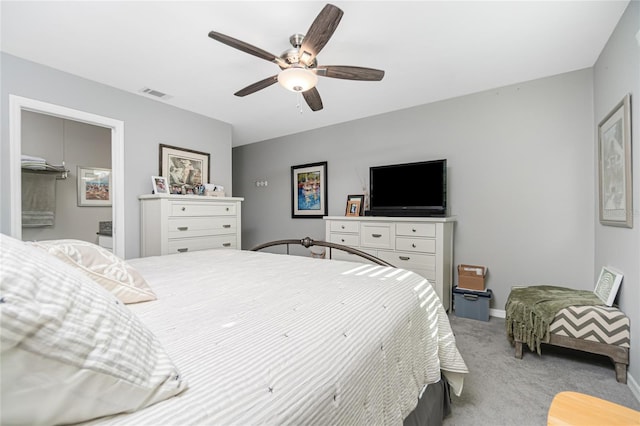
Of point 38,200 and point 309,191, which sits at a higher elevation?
point 309,191

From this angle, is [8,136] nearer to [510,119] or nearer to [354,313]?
[354,313]

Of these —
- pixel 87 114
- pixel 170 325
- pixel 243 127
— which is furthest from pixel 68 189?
pixel 170 325

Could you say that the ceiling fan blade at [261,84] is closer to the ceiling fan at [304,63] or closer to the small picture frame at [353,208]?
the ceiling fan at [304,63]

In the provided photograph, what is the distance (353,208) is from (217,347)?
3.37 meters

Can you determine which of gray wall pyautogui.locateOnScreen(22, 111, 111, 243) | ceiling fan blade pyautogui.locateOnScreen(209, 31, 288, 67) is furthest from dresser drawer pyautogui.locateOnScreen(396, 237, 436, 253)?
gray wall pyautogui.locateOnScreen(22, 111, 111, 243)

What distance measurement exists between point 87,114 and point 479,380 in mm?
4171

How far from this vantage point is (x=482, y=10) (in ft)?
6.12

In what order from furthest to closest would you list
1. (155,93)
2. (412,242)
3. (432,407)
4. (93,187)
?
(93,187)
(155,93)
(412,242)
(432,407)

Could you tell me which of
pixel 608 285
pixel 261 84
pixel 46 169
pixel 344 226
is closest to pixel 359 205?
pixel 344 226

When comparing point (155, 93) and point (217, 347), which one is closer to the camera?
point (217, 347)

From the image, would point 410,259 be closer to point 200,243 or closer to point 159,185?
point 200,243

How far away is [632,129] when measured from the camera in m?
1.77

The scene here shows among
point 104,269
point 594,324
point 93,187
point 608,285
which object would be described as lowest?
point 594,324

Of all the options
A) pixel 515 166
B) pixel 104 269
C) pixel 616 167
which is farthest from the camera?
pixel 515 166
